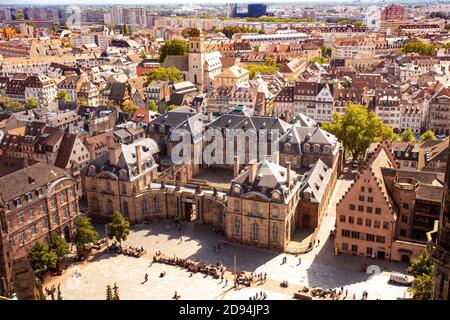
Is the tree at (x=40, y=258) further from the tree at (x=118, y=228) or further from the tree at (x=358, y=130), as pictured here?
the tree at (x=358, y=130)

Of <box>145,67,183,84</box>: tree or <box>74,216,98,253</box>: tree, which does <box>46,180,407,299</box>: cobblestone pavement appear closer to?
<box>74,216,98,253</box>: tree

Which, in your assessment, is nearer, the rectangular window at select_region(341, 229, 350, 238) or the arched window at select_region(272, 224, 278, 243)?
the rectangular window at select_region(341, 229, 350, 238)

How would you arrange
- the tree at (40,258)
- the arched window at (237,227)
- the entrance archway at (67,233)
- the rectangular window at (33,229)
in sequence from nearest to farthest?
1. the tree at (40,258)
2. the rectangular window at (33,229)
3. the arched window at (237,227)
4. the entrance archway at (67,233)

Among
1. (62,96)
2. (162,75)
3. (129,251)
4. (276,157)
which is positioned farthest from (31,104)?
(129,251)

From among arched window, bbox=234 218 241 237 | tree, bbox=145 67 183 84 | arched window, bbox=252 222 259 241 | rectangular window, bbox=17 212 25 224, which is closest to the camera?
rectangular window, bbox=17 212 25 224

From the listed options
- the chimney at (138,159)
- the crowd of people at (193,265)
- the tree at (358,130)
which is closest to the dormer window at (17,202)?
the crowd of people at (193,265)

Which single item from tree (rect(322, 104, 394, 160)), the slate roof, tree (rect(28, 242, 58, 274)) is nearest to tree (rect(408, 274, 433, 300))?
tree (rect(28, 242, 58, 274))

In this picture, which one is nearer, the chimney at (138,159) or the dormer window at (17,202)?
the dormer window at (17,202)
